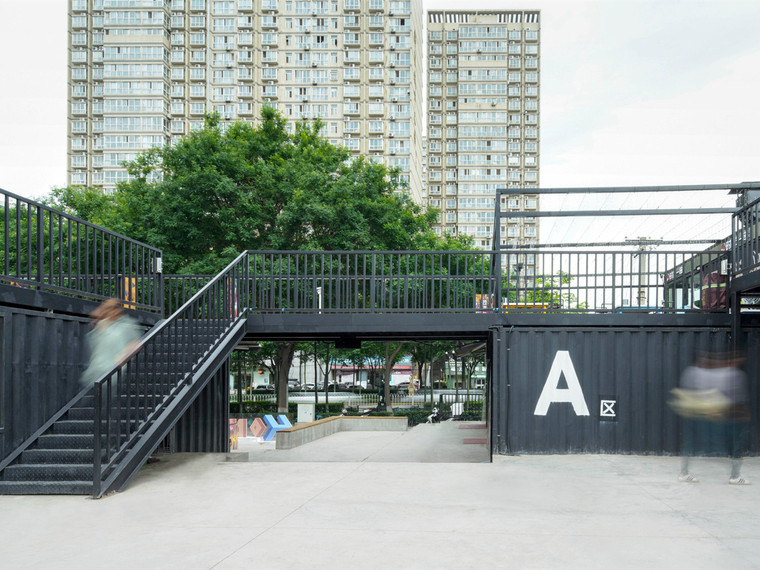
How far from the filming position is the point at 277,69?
325 ft

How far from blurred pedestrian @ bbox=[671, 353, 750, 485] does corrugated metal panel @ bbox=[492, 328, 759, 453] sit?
0.28 metres

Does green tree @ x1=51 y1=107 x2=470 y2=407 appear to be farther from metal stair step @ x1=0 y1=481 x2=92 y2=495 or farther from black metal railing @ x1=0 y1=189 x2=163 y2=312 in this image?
metal stair step @ x1=0 y1=481 x2=92 y2=495

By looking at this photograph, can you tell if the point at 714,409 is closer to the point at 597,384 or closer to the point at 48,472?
the point at 597,384

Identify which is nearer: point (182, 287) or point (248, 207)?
point (182, 287)

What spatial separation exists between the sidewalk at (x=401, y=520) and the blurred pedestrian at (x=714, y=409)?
0.42 metres

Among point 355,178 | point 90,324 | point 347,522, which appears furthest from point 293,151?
point 347,522

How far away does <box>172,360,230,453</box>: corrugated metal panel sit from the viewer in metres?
13.1

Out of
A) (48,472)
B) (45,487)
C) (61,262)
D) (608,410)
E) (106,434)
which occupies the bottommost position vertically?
(45,487)

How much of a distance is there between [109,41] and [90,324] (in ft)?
313

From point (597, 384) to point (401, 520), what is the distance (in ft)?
19.3

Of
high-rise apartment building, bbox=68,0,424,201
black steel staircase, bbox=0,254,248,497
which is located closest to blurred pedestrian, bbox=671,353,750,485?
black steel staircase, bbox=0,254,248,497

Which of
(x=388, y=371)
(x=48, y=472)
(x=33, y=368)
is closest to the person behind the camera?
(x=48, y=472)

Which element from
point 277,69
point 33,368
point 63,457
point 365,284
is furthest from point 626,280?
point 277,69

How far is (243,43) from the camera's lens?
9862cm
